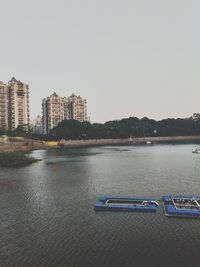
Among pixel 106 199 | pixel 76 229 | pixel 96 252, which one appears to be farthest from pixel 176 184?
pixel 96 252

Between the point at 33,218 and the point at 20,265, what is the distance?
10.7 metres

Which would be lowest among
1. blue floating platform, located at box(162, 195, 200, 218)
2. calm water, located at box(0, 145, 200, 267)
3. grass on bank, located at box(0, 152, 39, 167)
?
calm water, located at box(0, 145, 200, 267)

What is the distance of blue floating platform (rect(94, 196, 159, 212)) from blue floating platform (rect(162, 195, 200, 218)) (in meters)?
1.72

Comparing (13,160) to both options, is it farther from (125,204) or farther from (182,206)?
(182,206)

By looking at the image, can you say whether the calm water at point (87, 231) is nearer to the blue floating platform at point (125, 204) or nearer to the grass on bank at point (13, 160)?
the blue floating platform at point (125, 204)

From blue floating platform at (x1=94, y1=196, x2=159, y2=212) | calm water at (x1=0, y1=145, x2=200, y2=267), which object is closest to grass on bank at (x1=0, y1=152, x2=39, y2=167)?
calm water at (x1=0, y1=145, x2=200, y2=267)

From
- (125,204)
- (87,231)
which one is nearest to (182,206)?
(125,204)

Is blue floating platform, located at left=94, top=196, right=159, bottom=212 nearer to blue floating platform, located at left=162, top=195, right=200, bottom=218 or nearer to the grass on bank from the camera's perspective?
blue floating platform, located at left=162, top=195, right=200, bottom=218

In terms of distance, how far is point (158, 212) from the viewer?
31734 millimetres

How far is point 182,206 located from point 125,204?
21.9 ft

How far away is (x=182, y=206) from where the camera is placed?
33.0 m

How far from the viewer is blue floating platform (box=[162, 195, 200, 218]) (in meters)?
30.0

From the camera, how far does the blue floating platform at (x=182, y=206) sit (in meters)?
30.0

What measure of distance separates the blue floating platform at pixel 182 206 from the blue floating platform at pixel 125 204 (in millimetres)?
1720
